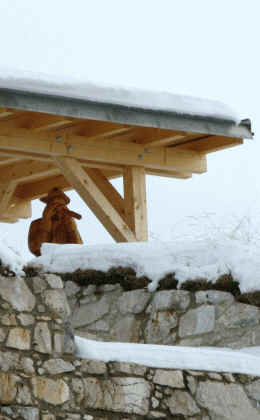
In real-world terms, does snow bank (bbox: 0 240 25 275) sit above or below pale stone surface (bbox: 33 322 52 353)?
above

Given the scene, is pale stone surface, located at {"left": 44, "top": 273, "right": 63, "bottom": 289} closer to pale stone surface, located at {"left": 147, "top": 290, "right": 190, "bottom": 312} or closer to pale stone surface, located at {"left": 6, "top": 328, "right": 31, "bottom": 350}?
pale stone surface, located at {"left": 6, "top": 328, "right": 31, "bottom": 350}

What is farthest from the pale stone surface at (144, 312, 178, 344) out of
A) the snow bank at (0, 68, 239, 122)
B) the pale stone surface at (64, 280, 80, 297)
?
the snow bank at (0, 68, 239, 122)

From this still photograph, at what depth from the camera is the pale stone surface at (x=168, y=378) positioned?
6469mm

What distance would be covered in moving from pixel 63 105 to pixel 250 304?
310 cm

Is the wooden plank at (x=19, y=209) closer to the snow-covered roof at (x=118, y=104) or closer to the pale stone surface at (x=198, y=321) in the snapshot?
the snow-covered roof at (x=118, y=104)

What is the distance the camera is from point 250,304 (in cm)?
813

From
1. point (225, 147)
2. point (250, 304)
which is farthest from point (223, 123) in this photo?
point (250, 304)

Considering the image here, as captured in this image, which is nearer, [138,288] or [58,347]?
[58,347]

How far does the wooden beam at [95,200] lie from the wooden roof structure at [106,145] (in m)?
0.01

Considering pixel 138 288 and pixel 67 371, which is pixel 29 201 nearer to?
pixel 138 288

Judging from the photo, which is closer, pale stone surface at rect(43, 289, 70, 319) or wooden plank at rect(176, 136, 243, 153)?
pale stone surface at rect(43, 289, 70, 319)

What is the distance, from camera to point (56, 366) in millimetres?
6328

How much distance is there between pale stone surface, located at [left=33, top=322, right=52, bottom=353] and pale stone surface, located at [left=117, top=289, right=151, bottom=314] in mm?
2529

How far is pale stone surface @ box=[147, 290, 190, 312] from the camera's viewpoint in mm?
8516
